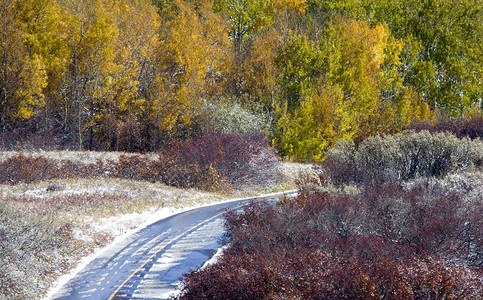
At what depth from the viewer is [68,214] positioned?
59.1ft

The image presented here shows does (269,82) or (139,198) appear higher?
(269,82)

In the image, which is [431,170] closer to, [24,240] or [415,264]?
[415,264]

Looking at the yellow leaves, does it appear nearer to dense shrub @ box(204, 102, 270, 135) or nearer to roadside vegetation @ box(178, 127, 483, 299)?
dense shrub @ box(204, 102, 270, 135)

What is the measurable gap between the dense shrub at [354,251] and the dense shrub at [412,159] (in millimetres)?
3096

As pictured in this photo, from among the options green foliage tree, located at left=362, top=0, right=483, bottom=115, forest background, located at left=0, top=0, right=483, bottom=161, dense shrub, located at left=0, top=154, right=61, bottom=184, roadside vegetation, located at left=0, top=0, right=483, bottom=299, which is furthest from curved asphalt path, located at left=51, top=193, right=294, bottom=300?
green foliage tree, located at left=362, top=0, right=483, bottom=115

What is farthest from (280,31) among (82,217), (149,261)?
(149,261)

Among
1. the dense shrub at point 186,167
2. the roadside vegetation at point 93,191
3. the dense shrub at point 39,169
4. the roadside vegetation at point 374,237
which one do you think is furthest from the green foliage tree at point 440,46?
the dense shrub at point 39,169

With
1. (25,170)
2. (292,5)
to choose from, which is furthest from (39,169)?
(292,5)

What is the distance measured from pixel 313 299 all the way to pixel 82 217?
11372 mm

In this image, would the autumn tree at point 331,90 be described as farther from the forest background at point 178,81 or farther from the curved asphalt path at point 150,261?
the curved asphalt path at point 150,261

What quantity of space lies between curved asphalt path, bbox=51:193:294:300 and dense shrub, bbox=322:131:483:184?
5891 millimetres

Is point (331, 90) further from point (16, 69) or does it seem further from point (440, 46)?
point (16, 69)

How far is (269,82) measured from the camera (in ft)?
133

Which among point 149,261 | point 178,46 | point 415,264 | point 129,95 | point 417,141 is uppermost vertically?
point 178,46
